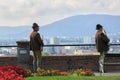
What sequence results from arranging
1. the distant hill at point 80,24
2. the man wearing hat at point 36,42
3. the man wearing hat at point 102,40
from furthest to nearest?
1. the distant hill at point 80,24
2. the man wearing hat at point 36,42
3. the man wearing hat at point 102,40

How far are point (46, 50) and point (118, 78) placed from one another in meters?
10.1

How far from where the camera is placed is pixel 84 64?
24781 millimetres

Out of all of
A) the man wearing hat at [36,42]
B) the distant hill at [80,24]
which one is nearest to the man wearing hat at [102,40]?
the man wearing hat at [36,42]

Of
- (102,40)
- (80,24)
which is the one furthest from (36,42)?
(80,24)

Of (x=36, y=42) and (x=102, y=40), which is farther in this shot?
(x=36, y=42)

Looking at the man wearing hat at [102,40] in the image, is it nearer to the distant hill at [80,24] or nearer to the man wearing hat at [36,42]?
the man wearing hat at [36,42]

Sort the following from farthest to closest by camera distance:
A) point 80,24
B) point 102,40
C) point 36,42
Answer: point 80,24
point 36,42
point 102,40

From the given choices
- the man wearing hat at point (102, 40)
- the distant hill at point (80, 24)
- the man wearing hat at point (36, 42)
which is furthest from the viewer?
the distant hill at point (80, 24)

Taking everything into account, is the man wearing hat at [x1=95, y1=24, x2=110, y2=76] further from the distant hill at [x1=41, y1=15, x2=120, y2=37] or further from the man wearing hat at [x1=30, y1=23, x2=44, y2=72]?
the distant hill at [x1=41, y1=15, x2=120, y2=37]

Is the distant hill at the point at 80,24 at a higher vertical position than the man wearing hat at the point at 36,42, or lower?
higher

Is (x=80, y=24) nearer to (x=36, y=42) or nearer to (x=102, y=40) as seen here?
(x=36, y=42)

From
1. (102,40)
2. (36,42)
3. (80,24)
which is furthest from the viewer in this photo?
(80,24)

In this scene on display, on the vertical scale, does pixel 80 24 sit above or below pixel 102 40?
above

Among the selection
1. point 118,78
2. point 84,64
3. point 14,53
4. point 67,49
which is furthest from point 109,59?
point 118,78
